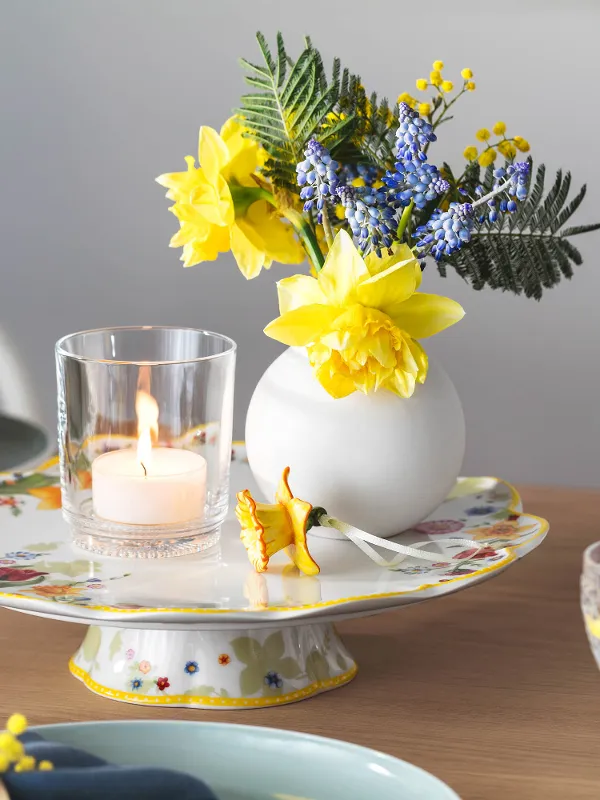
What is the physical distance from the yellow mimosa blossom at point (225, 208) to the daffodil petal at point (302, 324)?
0.16ft

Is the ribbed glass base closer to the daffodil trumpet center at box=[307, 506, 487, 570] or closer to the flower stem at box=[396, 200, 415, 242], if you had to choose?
the daffodil trumpet center at box=[307, 506, 487, 570]

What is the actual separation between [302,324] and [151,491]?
0.12m

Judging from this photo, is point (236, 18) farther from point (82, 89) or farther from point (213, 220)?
point (213, 220)

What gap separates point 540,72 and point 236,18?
42cm

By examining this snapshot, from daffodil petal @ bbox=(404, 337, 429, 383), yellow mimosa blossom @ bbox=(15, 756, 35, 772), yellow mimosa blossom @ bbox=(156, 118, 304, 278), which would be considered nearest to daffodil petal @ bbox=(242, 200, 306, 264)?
yellow mimosa blossom @ bbox=(156, 118, 304, 278)

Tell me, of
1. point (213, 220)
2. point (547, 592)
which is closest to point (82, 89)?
point (213, 220)

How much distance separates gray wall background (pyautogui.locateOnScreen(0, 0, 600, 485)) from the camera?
138 cm

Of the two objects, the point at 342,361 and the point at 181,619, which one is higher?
the point at 342,361

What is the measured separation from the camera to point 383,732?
0.50 meters

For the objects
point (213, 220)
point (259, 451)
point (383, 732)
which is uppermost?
point (213, 220)

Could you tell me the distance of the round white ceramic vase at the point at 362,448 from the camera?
0.57 metres

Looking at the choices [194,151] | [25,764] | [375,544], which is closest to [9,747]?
[25,764]

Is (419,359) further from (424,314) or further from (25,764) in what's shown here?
(25,764)

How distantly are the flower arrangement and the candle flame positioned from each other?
83 millimetres
